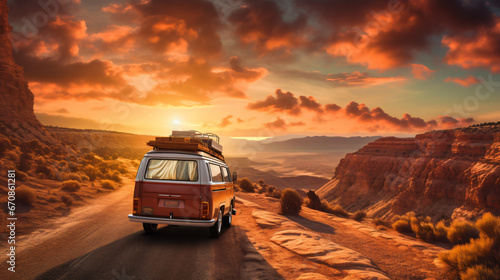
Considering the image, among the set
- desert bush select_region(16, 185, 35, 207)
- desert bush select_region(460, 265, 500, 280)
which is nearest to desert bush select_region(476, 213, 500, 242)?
desert bush select_region(460, 265, 500, 280)

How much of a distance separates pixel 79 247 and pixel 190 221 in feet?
10.2

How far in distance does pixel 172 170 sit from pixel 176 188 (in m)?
0.67

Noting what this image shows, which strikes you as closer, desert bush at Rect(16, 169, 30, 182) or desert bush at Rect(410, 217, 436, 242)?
desert bush at Rect(410, 217, 436, 242)

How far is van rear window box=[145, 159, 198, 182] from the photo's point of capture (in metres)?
7.98

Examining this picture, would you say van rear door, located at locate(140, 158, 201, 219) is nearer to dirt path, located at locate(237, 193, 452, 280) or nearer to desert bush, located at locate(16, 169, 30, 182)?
dirt path, located at locate(237, 193, 452, 280)

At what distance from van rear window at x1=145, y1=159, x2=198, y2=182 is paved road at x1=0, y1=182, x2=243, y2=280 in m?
1.94

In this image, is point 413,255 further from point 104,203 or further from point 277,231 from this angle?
point 104,203

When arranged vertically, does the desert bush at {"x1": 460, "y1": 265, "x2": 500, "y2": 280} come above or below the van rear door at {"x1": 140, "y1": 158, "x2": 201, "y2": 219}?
below

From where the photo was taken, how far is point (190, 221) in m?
7.55

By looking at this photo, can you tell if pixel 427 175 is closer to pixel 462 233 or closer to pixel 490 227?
pixel 462 233

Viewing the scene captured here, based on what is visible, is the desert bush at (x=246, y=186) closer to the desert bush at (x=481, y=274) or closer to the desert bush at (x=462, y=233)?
the desert bush at (x=462, y=233)

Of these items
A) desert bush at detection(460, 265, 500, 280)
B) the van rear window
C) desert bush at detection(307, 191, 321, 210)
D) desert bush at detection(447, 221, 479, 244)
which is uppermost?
the van rear window

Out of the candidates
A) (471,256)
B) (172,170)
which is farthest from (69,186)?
(471,256)

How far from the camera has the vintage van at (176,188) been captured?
7625 mm
